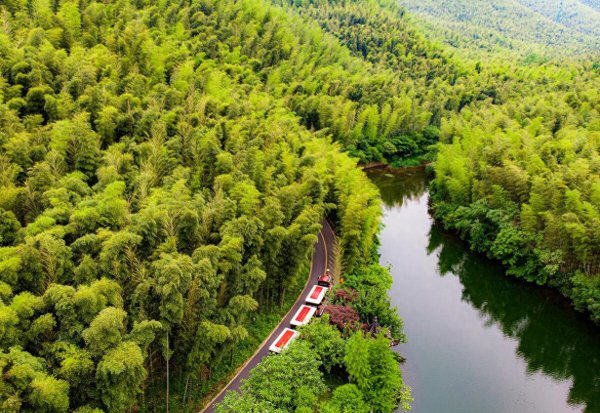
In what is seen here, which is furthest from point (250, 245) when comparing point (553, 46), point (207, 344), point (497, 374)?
point (553, 46)

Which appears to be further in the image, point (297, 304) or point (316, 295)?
point (316, 295)

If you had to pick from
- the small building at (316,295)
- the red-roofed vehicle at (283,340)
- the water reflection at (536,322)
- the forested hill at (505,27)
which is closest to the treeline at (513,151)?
the water reflection at (536,322)

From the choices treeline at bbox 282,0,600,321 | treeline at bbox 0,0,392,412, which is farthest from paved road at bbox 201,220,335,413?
treeline at bbox 282,0,600,321

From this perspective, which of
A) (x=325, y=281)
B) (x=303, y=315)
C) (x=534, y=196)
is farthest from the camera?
(x=534, y=196)

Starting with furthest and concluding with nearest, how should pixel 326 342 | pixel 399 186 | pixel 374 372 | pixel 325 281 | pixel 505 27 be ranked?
pixel 505 27 < pixel 399 186 < pixel 325 281 < pixel 326 342 < pixel 374 372

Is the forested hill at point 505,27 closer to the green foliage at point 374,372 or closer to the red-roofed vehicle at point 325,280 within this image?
the red-roofed vehicle at point 325,280

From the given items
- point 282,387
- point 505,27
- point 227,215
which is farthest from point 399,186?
point 505,27

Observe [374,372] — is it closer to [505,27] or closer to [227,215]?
[227,215]
